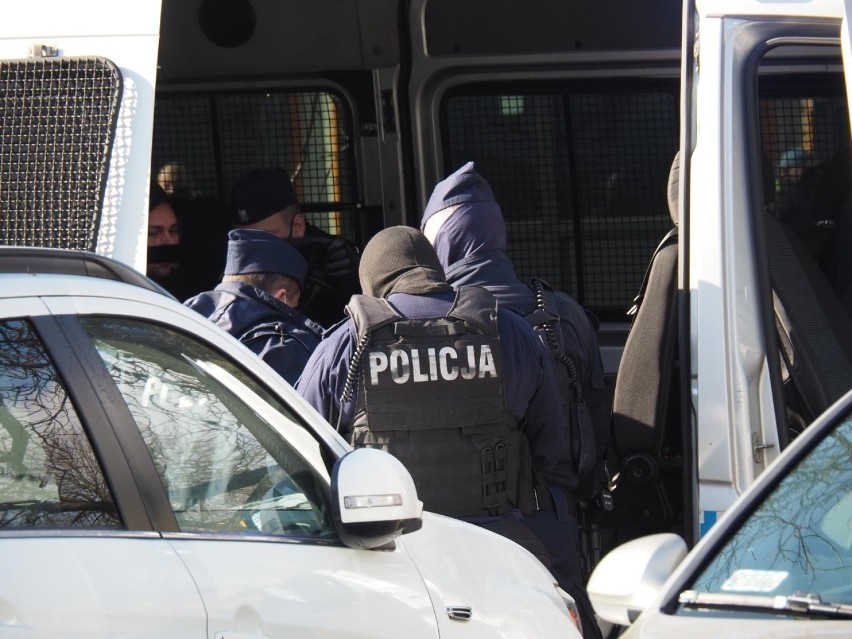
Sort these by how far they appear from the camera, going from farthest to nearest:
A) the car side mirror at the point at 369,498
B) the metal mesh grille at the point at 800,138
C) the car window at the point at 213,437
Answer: the metal mesh grille at the point at 800,138 < the car side mirror at the point at 369,498 < the car window at the point at 213,437

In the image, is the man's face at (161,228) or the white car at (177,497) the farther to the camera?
the man's face at (161,228)

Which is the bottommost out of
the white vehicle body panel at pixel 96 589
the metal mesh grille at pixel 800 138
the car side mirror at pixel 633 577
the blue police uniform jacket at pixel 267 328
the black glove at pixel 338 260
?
the car side mirror at pixel 633 577

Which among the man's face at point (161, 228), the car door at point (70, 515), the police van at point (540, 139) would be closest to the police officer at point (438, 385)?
the police van at point (540, 139)

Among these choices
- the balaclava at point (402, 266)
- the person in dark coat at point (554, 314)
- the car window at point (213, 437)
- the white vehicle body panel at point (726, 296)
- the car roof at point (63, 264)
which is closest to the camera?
the car roof at point (63, 264)

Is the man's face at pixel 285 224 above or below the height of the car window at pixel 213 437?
above

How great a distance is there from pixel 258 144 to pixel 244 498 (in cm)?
415

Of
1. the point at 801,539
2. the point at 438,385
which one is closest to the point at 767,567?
the point at 801,539

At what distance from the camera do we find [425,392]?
387 centimetres

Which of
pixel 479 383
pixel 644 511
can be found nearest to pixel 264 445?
pixel 479 383

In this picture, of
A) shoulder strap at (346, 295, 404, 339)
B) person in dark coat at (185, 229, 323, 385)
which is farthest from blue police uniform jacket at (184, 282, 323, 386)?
shoulder strap at (346, 295, 404, 339)

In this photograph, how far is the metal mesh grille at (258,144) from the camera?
6410 mm

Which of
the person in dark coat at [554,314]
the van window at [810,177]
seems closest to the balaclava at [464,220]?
the person in dark coat at [554,314]

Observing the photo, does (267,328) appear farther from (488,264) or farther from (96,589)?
(96,589)

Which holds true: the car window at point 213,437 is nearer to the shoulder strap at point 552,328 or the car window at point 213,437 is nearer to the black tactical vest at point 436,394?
the black tactical vest at point 436,394
